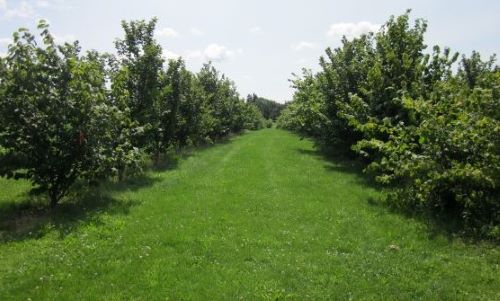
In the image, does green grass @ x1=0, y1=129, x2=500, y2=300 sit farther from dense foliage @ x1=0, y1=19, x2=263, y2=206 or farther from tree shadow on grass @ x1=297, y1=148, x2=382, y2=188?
tree shadow on grass @ x1=297, y1=148, x2=382, y2=188

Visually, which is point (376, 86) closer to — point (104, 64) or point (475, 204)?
point (475, 204)

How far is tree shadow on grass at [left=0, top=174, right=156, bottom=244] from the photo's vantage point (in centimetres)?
1053

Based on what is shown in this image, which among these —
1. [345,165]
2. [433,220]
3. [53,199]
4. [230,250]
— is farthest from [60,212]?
[345,165]

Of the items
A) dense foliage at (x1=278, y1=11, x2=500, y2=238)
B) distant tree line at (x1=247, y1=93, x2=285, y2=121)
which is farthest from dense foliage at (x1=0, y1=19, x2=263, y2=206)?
distant tree line at (x1=247, y1=93, x2=285, y2=121)

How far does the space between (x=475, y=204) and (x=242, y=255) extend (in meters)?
5.58

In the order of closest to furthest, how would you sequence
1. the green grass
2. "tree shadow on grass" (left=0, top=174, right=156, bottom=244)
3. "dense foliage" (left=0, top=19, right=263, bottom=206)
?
1. the green grass
2. "tree shadow on grass" (left=0, top=174, right=156, bottom=244)
3. "dense foliage" (left=0, top=19, right=263, bottom=206)

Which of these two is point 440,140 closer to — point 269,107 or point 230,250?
point 230,250

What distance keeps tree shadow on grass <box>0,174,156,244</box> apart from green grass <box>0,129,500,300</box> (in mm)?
34

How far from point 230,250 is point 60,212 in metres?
5.40

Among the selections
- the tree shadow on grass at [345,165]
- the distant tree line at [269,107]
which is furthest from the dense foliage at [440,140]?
the distant tree line at [269,107]

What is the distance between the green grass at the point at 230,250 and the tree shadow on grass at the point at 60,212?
0.11ft

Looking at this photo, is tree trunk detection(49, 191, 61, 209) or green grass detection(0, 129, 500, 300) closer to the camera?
green grass detection(0, 129, 500, 300)

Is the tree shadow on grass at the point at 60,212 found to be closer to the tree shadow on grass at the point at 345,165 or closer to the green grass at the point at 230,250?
the green grass at the point at 230,250

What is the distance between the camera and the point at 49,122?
39.6 ft
